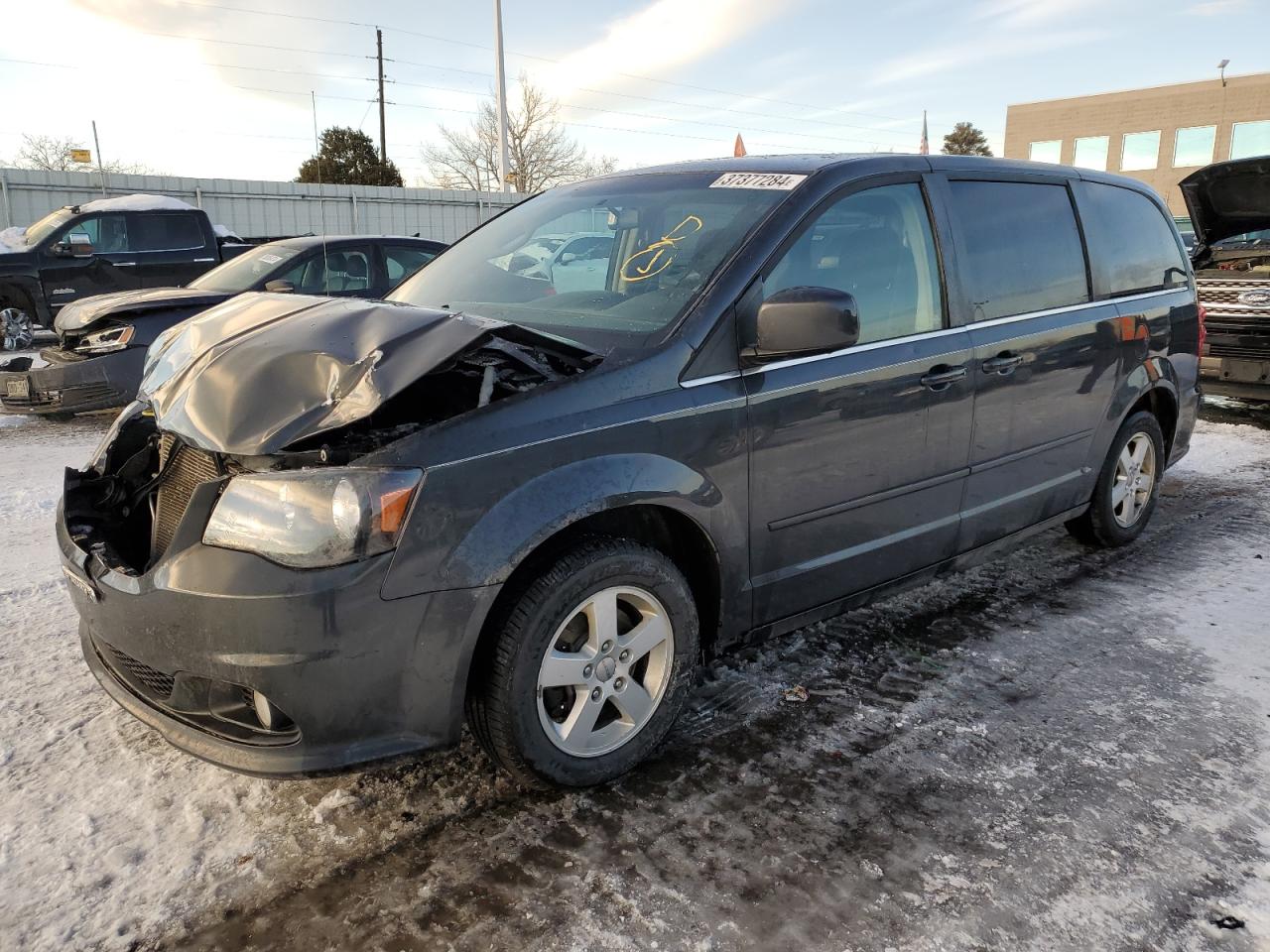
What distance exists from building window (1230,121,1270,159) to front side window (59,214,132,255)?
44206 millimetres

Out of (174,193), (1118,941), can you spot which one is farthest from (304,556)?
(174,193)

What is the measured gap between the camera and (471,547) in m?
2.25

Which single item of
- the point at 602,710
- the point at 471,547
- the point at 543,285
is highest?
the point at 543,285

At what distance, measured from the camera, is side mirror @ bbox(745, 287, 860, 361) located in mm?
2684

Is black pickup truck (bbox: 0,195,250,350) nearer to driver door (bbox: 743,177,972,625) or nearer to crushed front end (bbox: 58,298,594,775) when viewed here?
crushed front end (bbox: 58,298,594,775)

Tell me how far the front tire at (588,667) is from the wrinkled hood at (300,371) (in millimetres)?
653

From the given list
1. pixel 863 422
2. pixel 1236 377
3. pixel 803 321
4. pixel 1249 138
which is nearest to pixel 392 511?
pixel 803 321

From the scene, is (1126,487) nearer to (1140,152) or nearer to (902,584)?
(902,584)

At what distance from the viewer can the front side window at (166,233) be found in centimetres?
1156

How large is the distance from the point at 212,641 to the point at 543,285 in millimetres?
1749

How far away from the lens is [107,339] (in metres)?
7.18

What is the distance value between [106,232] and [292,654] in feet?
38.1

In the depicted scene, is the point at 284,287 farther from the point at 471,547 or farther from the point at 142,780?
the point at 471,547

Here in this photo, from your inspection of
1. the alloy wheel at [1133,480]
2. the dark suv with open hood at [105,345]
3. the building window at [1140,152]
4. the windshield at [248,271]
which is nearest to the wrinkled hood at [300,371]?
the alloy wheel at [1133,480]
